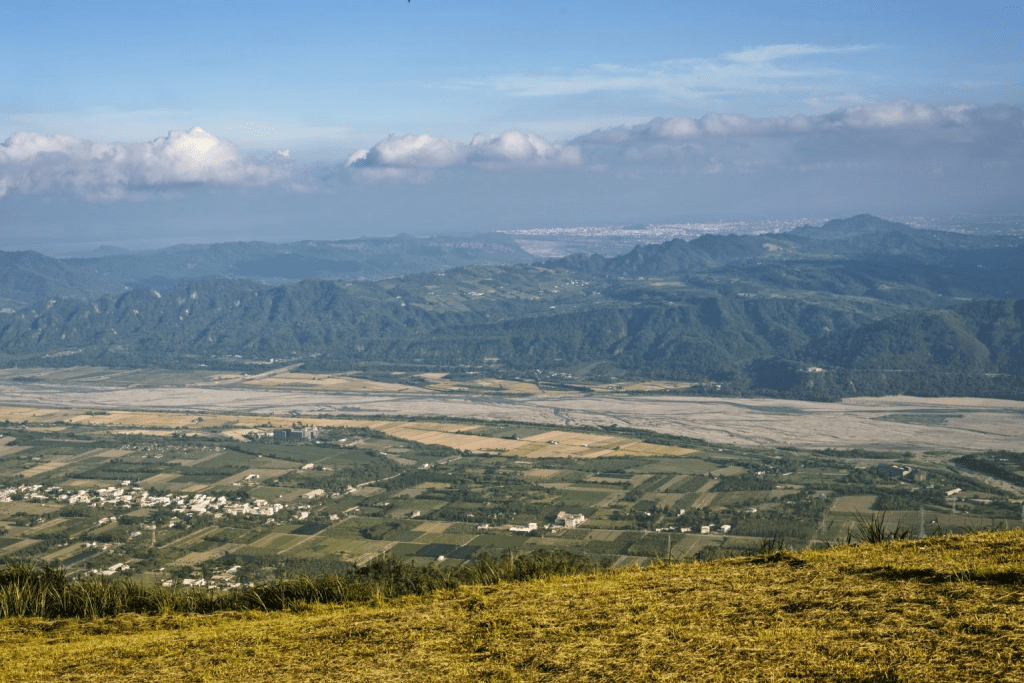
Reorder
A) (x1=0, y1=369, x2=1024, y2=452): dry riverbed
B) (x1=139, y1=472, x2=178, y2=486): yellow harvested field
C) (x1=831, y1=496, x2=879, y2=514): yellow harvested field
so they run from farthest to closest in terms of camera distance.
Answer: (x1=0, y1=369, x2=1024, y2=452): dry riverbed
(x1=139, y1=472, x2=178, y2=486): yellow harvested field
(x1=831, y1=496, x2=879, y2=514): yellow harvested field

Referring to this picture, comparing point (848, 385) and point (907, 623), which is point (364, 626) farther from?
point (848, 385)

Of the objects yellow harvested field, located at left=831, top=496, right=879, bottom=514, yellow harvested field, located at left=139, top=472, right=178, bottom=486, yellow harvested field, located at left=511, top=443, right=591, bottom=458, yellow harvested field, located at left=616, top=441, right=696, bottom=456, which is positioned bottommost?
yellow harvested field, located at left=139, top=472, right=178, bottom=486

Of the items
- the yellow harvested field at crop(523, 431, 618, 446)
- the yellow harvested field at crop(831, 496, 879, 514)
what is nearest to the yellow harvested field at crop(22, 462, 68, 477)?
the yellow harvested field at crop(523, 431, 618, 446)

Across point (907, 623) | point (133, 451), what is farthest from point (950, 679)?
point (133, 451)

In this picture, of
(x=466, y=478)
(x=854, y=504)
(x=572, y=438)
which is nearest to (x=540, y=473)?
(x=466, y=478)

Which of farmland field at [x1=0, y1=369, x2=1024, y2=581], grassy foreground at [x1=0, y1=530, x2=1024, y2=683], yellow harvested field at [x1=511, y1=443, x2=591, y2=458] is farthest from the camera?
yellow harvested field at [x1=511, y1=443, x2=591, y2=458]

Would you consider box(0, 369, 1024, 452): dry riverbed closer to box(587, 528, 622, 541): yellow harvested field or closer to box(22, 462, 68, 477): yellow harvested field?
box(22, 462, 68, 477): yellow harvested field

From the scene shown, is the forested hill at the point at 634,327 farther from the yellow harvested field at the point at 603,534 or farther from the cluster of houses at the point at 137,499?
the cluster of houses at the point at 137,499

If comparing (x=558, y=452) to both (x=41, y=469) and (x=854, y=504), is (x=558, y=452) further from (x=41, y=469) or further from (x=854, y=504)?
(x=41, y=469)
